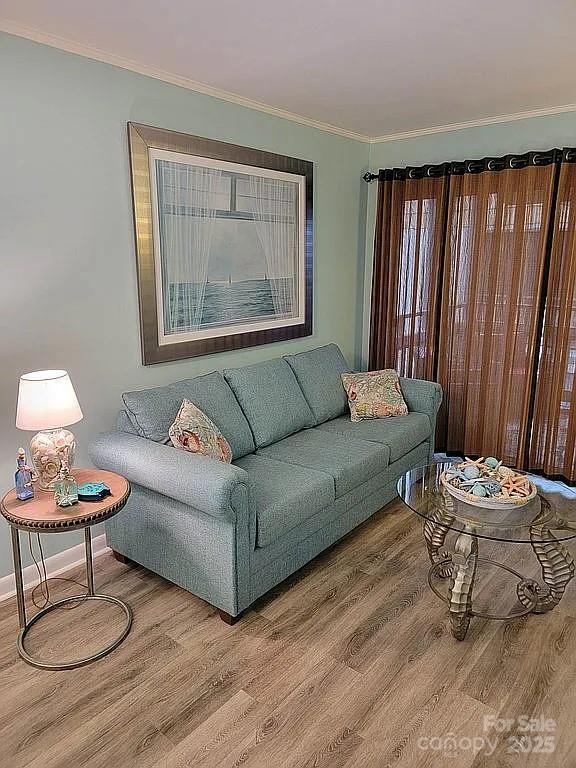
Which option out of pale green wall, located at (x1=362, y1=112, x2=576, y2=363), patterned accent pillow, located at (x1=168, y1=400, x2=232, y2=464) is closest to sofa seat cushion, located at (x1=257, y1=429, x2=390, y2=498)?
patterned accent pillow, located at (x1=168, y1=400, x2=232, y2=464)

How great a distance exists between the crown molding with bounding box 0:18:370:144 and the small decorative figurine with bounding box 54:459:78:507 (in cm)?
188

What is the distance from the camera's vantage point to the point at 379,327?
15.0 ft

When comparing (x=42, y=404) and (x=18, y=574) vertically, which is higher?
(x=42, y=404)

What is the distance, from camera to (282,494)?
2.63m

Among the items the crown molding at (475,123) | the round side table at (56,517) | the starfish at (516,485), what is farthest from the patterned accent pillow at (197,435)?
the crown molding at (475,123)

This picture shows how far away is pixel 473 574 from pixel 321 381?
1.83 meters

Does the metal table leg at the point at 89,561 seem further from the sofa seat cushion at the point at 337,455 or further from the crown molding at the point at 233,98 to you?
the crown molding at the point at 233,98

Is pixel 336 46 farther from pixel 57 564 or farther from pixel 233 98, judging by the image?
pixel 57 564

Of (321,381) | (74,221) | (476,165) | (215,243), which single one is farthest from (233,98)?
(321,381)

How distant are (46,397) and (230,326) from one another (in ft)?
4.95

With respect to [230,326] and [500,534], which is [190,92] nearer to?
[230,326]

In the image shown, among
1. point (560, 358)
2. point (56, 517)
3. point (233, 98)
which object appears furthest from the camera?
point (560, 358)

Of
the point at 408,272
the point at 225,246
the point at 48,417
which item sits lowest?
the point at 48,417

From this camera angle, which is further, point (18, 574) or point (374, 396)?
point (374, 396)
